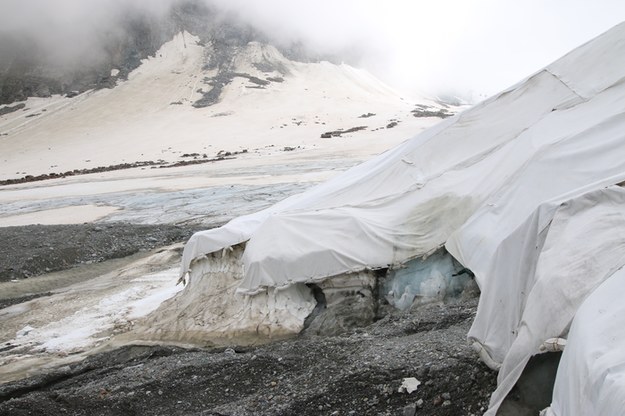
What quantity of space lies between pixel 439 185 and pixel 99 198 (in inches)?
774

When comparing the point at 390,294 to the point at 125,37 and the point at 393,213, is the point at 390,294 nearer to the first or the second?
the point at 393,213

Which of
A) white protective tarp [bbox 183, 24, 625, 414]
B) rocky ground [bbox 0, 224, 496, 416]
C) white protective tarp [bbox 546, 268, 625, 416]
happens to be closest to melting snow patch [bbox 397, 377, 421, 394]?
rocky ground [bbox 0, 224, 496, 416]

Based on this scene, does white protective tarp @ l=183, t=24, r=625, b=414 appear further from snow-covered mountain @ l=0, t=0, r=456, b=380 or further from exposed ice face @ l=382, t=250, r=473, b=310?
snow-covered mountain @ l=0, t=0, r=456, b=380

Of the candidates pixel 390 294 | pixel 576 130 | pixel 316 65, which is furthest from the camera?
pixel 316 65

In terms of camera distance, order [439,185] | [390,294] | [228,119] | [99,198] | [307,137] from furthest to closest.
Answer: [228,119]
[307,137]
[99,198]
[439,185]
[390,294]

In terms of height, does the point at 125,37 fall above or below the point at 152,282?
above

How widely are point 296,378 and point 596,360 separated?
308 cm

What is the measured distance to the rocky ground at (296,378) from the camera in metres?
4.61

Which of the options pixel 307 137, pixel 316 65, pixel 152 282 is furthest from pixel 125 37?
pixel 152 282

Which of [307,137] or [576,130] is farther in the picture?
[307,137]

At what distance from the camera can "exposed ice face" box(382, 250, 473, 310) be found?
22.6 ft

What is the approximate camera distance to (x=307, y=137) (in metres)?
44.6

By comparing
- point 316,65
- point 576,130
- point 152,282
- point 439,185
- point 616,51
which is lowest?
point 152,282

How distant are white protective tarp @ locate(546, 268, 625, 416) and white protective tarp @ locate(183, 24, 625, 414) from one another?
0.91 feet
